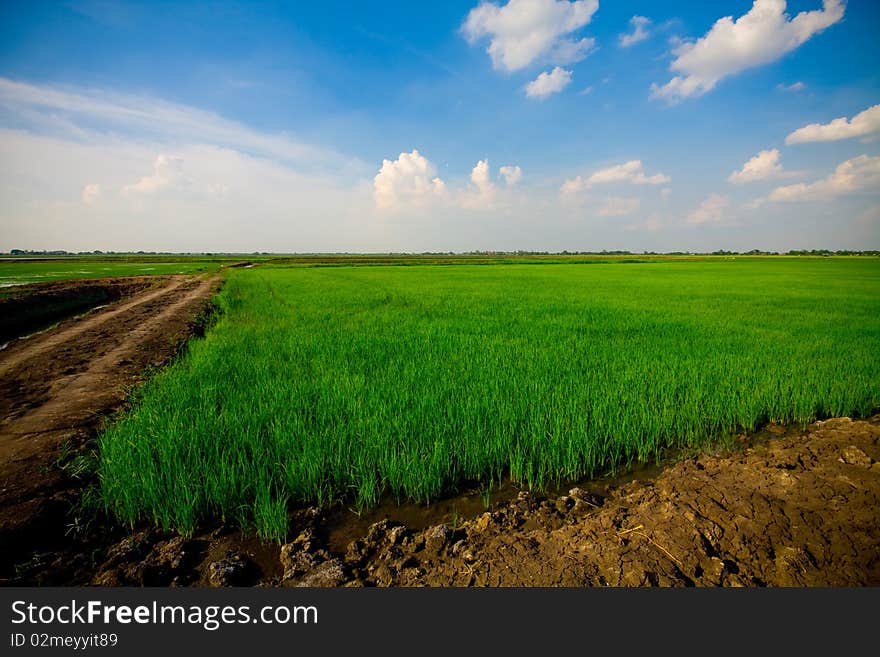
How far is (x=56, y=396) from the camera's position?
197 inches

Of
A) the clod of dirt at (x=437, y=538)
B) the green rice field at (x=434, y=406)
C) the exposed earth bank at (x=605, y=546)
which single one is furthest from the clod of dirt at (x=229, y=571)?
the clod of dirt at (x=437, y=538)

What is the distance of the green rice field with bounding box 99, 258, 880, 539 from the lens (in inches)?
118

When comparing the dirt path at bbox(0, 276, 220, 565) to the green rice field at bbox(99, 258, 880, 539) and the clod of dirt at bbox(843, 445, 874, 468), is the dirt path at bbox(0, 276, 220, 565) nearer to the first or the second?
the green rice field at bbox(99, 258, 880, 539)

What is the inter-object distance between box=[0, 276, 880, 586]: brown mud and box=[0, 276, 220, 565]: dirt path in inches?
0.9

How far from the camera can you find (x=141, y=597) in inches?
77.6

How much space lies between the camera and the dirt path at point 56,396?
2736 millimetres

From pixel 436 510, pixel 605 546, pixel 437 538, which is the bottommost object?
pixel 436 510

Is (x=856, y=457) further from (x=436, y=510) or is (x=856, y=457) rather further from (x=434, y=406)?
(x=434, y=406)

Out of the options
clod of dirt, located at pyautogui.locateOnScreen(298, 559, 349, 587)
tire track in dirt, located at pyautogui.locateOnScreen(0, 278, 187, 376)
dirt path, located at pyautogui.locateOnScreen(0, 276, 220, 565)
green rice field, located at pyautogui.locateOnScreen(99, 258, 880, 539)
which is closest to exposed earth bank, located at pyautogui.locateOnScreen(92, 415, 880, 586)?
clod of dirt, located at pyautogui.locateOnScreen(298, 559, 349, 587)

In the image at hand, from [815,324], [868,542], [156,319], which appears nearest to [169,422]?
[868,542]

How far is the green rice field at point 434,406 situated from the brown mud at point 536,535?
0.66 feet

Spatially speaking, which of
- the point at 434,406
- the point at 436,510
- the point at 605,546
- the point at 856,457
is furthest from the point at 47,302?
the point at 856,457

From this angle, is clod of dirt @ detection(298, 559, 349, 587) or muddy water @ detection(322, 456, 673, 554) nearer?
clod of dirt @ detection(298, 559, 349, 587)

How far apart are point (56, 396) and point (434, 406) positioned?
502 centimetres
